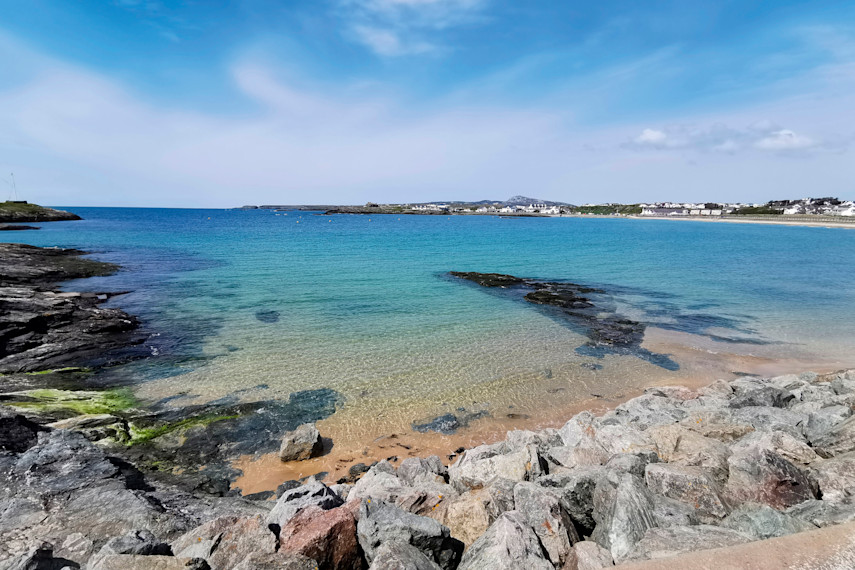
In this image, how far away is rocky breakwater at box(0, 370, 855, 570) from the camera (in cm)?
489

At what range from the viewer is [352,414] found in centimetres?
1345

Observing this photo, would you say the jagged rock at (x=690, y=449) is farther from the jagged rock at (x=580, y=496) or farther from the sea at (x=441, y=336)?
the sea at (x=441, y=336)

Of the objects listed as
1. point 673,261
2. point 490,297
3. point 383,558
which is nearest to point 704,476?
point 383,558

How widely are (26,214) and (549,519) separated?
→ 5633 inches

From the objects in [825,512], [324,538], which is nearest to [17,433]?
[324,538]

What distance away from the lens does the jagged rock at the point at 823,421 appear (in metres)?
8.17

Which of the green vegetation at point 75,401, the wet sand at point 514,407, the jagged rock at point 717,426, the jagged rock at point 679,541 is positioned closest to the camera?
the jagged rock at point 679,541

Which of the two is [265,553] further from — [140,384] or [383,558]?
[140,384]

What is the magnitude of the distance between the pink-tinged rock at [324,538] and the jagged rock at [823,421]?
897cm

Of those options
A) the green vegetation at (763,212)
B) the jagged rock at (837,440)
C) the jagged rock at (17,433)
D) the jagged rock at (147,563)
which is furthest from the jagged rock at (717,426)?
the green vegetation at (763,212)

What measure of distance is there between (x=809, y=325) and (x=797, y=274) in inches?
919

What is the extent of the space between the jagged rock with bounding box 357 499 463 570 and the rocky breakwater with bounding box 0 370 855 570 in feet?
0.06

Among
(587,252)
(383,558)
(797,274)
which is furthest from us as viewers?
(587,252)

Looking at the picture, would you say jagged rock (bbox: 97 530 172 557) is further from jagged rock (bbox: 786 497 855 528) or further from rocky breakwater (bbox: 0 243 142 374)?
rocky breakwater (bbox: 0 243 142 374)
